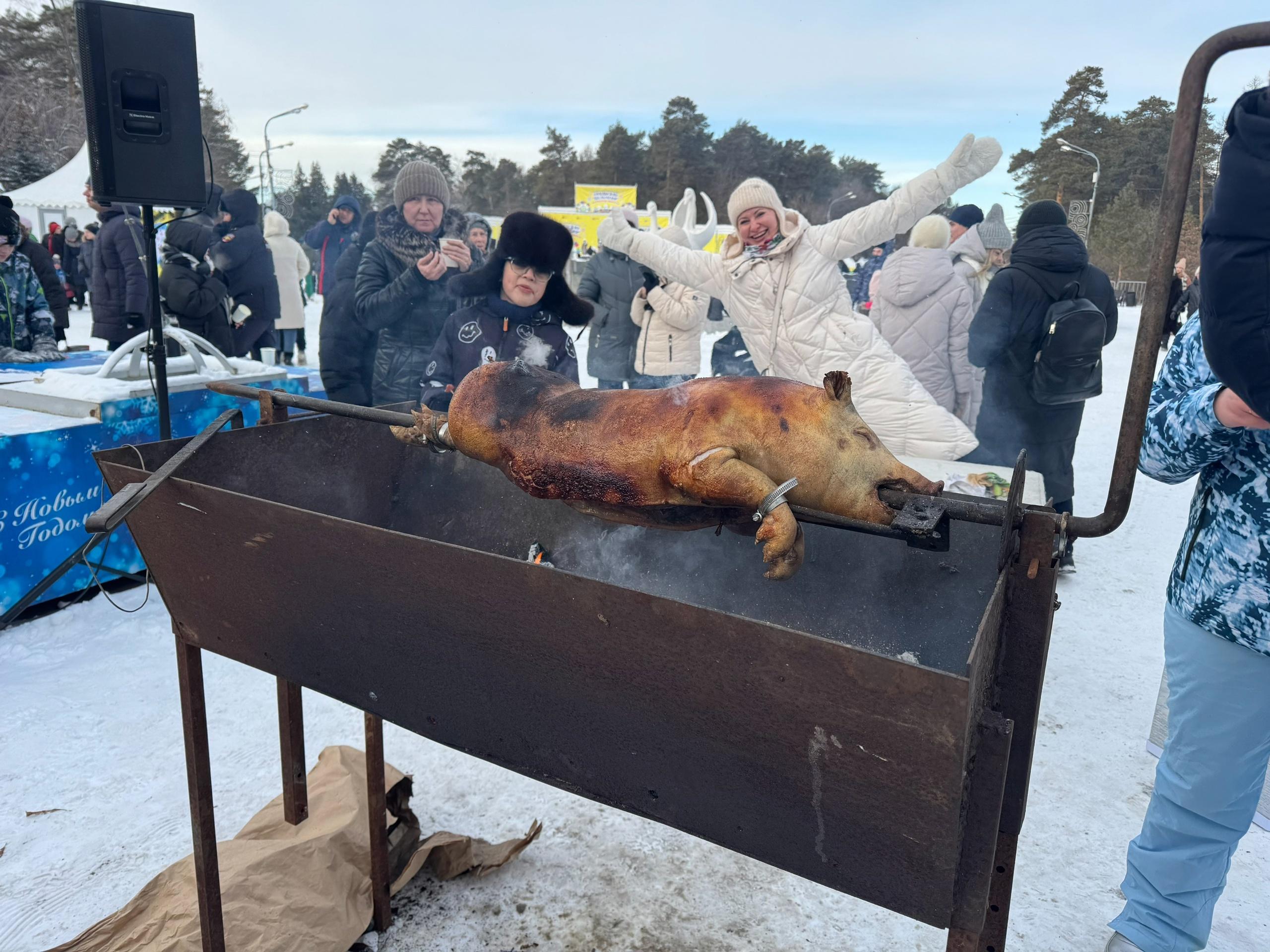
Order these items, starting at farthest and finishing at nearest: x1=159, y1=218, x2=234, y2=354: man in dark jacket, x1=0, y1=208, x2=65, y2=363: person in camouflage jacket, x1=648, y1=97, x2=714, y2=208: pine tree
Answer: x1=648, y1=97, x2=714, y2=208: pine tree → x1=159, y1=218, x2=234, y2=354: man in dark jacket → x1=0, y1=208, x2=65, y2=363: person in camouflage jacket

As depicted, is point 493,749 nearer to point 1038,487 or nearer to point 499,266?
point 499,266

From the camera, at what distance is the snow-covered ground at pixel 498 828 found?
82.8 inches

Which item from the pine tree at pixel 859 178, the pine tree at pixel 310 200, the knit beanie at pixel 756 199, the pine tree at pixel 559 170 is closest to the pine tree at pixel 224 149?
the pine tree at pixel 310 200

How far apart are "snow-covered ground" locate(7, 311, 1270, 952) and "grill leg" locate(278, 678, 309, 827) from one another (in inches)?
11.1

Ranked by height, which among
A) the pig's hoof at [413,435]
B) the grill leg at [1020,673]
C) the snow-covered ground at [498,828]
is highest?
the pig's hoof at [413,435]

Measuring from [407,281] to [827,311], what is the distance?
2135 millimetres

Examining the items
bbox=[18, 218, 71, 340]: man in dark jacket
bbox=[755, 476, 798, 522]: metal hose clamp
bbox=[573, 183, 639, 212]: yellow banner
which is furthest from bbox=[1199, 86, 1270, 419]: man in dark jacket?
bbox=[573, 183, 639, 212]: yellow banner

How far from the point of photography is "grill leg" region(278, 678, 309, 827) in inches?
87.5

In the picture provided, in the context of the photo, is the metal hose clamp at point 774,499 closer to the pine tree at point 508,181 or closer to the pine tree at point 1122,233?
the pine tree at point 1122,233

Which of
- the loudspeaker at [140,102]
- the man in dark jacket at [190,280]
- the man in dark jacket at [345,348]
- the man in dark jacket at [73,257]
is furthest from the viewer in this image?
the man in dark jacket at [73,257]

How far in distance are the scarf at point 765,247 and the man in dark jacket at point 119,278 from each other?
13.8 ft

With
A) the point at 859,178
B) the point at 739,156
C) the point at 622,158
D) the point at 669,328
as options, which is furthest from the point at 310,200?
the point at 669,328

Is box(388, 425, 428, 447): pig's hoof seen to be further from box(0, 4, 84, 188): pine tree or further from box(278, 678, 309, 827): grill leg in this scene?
box(0, 4, 84, 188): pine tree

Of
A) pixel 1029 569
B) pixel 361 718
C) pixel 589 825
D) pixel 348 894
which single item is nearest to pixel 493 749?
pixel 1029 569
